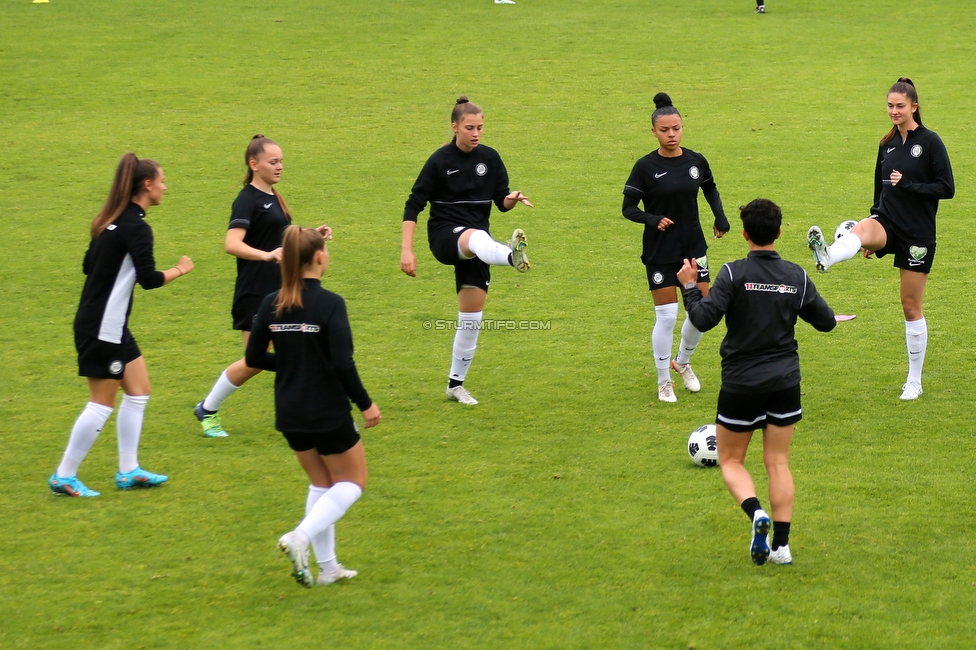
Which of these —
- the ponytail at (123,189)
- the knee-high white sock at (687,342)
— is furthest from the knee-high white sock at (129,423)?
the knee-high white sock at (687,342)

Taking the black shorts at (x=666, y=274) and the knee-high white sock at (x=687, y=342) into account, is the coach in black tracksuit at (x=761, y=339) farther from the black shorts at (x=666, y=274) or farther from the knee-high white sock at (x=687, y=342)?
the knee-high white sock at (x=687, y=342)

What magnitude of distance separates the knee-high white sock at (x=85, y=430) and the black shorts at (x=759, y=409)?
3724mm

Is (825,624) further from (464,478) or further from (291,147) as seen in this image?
(291,147)

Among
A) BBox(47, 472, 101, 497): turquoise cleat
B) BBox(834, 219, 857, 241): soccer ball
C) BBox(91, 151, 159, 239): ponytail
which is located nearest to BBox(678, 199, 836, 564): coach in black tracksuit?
BBox(834, 219, 857, 241): soccer ball

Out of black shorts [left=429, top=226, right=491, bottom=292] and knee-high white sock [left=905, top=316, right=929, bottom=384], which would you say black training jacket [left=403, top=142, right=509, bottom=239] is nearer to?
black shorts [left=429, top=226, right=491, bottom=292]

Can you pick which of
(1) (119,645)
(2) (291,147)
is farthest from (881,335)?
(2) (291,147)

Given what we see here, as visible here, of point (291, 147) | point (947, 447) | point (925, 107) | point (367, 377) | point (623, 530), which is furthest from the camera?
point (925, 107)

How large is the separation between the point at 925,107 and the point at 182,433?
16.0 m

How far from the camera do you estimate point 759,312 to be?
17.5 feet

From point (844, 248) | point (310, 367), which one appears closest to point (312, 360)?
point (310, 367)

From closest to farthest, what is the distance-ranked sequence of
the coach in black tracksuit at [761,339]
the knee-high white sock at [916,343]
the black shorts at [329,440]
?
the black shorts at [329,440], the coach in black tracksuit at [761,339], the knee-high white sock at [916,343]

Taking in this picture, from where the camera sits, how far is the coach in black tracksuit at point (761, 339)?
5.33 meters

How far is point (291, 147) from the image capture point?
57.4 feet

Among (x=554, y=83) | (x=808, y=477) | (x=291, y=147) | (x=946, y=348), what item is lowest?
(x=808, y=477)
